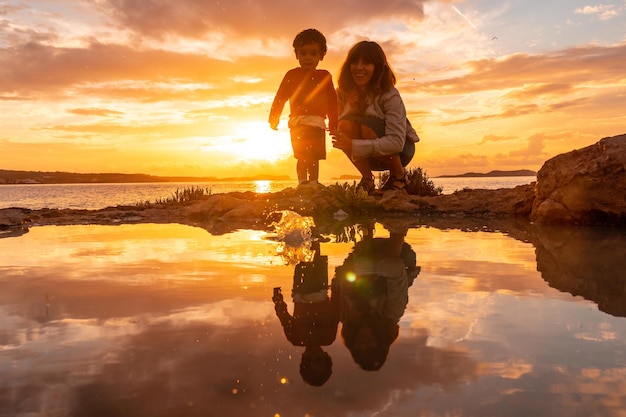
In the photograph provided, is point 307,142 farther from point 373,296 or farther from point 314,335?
point 314,335

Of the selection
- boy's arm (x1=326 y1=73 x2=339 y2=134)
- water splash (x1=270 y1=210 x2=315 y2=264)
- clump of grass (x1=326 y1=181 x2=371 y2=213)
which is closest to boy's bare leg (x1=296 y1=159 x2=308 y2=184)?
clump of grass (x1=326 y1=181 x2=371 y2=213)

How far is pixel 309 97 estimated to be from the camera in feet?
26.0

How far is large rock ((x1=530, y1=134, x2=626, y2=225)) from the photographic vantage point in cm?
699

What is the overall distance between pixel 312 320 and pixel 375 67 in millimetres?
4238

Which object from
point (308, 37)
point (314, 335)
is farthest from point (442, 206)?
point (314, 335)

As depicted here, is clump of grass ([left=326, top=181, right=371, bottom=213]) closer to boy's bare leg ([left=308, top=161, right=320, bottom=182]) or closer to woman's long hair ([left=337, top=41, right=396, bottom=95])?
boy's bare leg ([left=308, top=161, right=320, bottom=182])

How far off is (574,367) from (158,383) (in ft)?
4.58

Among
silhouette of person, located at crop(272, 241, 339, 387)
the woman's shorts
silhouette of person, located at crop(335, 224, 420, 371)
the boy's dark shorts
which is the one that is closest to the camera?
silhouette of person, located at crop(272, 241, 339, 387)

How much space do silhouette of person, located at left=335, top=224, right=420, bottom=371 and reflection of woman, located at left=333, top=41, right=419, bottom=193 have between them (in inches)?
63.7

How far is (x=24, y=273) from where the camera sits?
3.45 meters

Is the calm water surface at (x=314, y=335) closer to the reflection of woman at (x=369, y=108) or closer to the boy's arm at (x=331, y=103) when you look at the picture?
the reflection of woman at (x=369, y=108)

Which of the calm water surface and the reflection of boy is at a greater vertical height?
the reflection of boy

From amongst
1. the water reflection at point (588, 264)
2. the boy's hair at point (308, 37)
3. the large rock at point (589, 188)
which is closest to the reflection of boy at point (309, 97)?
the boy's hair at point (308, 37)

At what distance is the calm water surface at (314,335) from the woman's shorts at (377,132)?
2.24 m
